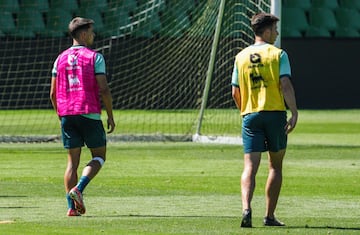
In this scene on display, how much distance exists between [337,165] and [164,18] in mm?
15085

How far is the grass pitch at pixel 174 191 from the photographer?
1172 centimetres

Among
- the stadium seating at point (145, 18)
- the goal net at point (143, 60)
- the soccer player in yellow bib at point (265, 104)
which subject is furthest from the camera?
the stadium seating at point (145, 18)

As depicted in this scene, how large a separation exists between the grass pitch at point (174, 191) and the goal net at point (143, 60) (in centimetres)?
379

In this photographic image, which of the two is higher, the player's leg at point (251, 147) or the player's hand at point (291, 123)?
the player's hand at point (291, 123)

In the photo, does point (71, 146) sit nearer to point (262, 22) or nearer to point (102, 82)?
point (102, 82)

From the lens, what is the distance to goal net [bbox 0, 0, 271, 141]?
91.9ft

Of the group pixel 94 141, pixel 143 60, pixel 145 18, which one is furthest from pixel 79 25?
pixel 143 60

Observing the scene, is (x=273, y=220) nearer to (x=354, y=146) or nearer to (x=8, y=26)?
(x=354, y=146)

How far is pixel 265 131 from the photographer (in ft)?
39.0

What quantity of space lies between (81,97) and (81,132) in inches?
15.6

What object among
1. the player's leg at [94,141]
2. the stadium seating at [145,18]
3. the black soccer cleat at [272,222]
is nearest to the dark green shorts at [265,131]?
the black soccer cleat at [272,222]

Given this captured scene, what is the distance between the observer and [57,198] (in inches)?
567

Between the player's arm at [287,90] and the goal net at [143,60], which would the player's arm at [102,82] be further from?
the goal net at [143,60]

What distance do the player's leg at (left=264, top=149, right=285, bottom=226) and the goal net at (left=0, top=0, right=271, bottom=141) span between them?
45.5 feet
